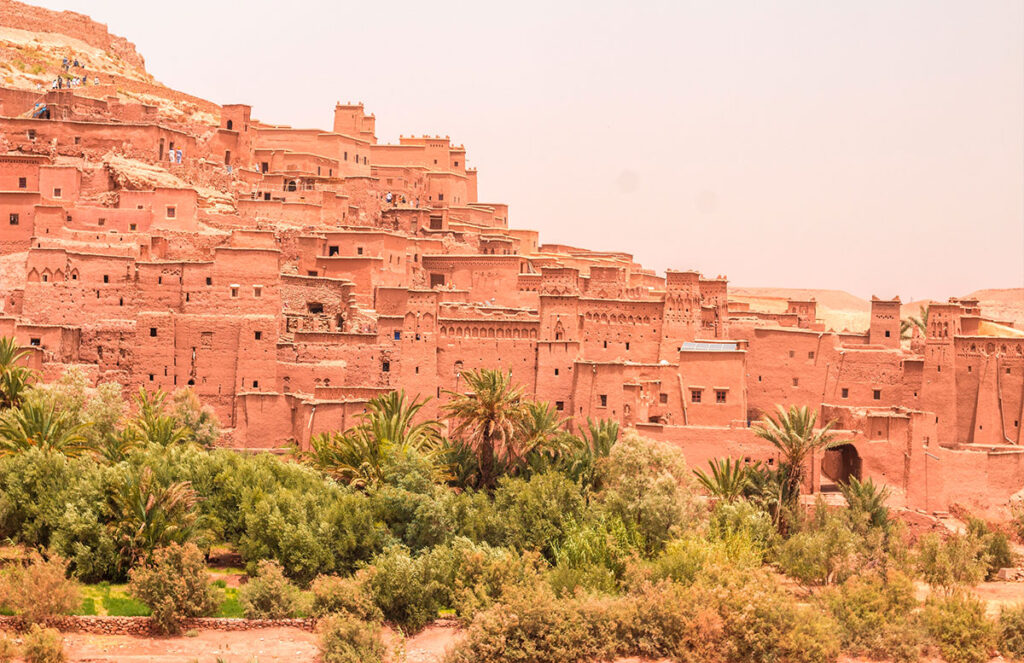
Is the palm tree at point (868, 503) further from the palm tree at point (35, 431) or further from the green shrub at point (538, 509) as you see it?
the palm tree at point (35, 431)

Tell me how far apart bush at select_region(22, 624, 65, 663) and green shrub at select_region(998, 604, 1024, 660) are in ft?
58.4

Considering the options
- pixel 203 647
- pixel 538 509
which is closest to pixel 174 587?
pixel 203 647

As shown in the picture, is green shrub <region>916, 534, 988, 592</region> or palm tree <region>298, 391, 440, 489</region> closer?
green shrub <region>916, 534, 988, 592</region>

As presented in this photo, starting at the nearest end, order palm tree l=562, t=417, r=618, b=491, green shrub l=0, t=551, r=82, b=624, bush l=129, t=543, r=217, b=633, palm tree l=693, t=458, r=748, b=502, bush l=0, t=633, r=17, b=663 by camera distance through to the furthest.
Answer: bush l=0, t=633, r=17, b=663 → green shrub l=0, t=551, r=82, b=624 → bush l=129, t=543, r=217, b=633 → palm tree l=562, t=417, r=618, b=491 → palm tree l=693, t=458, r=748, b=502

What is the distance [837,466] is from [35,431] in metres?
20.1

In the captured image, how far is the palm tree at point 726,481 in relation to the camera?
106 ft

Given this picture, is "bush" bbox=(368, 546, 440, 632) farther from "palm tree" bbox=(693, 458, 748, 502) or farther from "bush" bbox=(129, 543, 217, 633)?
"palm tree" bbox=(693, 458, 748, 502)

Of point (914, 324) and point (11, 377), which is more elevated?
point (914, 324)

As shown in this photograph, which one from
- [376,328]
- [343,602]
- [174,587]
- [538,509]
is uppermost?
[376,328]

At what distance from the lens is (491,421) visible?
105 feet

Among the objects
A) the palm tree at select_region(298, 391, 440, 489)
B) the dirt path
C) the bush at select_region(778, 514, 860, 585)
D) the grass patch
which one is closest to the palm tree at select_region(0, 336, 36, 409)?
the palm tree at select_region(298, 391, 440, 489)

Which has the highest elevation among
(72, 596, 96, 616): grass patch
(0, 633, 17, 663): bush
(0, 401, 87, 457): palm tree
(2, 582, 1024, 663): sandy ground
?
(0, 401, 87, 457): palm tree

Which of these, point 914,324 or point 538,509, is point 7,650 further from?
point 914,324

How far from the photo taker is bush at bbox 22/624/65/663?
2266 cm
